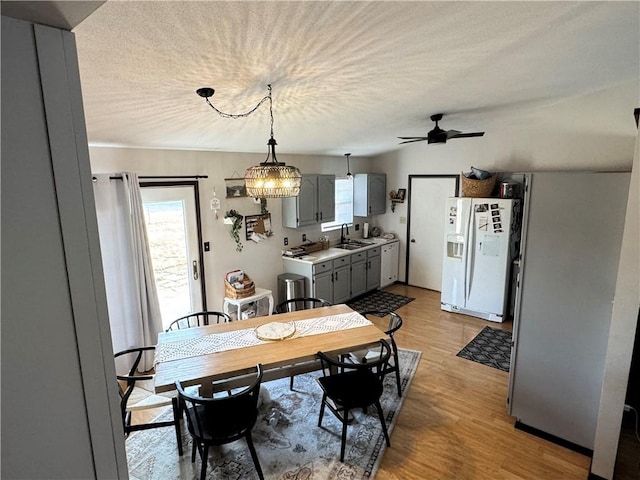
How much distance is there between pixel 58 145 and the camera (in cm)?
62

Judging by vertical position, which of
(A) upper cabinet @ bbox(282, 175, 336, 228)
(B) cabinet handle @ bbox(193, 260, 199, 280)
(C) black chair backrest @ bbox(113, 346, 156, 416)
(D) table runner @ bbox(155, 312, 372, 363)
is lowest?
(C) black chair backrest @ bbox(113, 346, 156, 416)

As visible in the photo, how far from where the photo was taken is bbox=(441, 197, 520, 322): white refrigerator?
15.8ft

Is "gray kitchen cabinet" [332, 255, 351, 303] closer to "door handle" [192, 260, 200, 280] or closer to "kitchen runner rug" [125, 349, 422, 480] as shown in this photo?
"door handle" [192, 260, 200, 280]

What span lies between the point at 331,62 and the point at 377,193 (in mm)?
4409

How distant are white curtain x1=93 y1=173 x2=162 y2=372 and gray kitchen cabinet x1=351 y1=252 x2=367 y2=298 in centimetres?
290

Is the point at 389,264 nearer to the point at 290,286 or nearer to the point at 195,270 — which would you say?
the point at 290,286

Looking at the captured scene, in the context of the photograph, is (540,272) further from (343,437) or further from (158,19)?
(158,19)

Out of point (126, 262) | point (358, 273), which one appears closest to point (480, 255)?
point (358, 273)

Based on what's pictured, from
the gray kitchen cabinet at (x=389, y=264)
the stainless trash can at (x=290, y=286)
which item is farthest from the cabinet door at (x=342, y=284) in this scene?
the gray kitchen cabinet at (x=389, y=264)

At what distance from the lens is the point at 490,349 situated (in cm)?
427

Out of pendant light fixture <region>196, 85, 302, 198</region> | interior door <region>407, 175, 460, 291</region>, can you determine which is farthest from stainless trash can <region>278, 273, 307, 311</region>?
pendant light fixture <region>196, 85, 302, 198</region>

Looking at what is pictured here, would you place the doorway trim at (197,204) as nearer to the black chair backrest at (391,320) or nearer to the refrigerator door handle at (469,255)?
the black chair backrest at (391,320)

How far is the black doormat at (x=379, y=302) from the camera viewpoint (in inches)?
218

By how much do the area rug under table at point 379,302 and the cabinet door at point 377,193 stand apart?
144 centimetres
